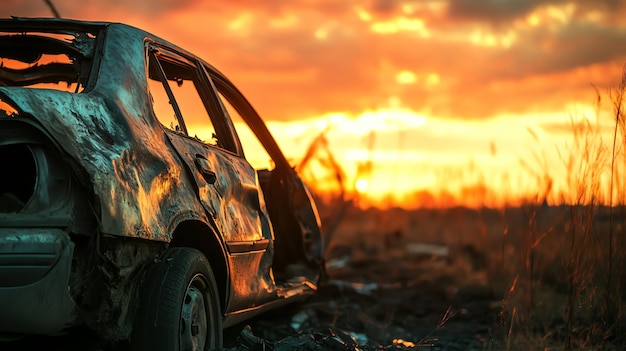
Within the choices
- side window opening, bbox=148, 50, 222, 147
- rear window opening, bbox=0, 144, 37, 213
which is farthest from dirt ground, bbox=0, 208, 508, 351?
side window opening, bbox=148, 50, 222, 147

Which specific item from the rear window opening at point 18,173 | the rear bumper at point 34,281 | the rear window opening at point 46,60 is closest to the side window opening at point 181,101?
the rear window opening at point 46,60

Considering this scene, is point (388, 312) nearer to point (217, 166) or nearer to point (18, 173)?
point (217, 166)

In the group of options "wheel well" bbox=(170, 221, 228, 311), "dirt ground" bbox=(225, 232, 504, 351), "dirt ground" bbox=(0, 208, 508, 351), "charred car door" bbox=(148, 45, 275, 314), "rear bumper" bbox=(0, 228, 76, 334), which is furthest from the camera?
"dirt ground" bbox=(225, 232, 504, 351)

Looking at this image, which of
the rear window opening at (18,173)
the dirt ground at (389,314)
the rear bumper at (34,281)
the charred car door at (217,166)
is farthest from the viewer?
the dirt ground at (389,314)

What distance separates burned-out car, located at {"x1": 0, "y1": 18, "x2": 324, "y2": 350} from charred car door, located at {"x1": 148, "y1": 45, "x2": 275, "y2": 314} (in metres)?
0.01

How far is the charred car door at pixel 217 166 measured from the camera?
3996 mm

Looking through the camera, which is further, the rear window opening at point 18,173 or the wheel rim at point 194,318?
the wheel rim at point 194,318

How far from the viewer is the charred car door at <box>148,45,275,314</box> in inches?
157

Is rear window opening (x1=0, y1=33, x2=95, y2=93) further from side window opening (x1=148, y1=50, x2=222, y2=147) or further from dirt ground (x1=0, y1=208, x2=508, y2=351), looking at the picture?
dirt ground (x1=0, y1=208, x2=508, y2=351)

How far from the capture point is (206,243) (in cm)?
402

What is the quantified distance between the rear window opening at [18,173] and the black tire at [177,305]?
0.59 m

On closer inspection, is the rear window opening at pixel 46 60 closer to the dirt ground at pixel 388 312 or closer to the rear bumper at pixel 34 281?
the rear bumper at pixel 34 281

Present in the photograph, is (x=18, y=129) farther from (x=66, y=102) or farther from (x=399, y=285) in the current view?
(x=399, y=285)

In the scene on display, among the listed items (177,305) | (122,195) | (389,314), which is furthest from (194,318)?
(389,314)
